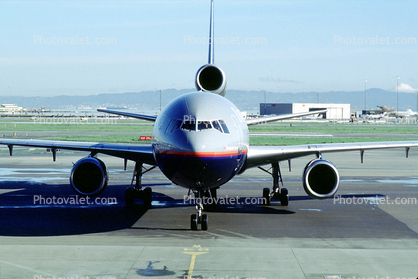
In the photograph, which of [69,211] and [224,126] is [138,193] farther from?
[224,126]

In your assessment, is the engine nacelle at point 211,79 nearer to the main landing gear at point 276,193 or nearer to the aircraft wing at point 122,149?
the main landing gear at point 276,193

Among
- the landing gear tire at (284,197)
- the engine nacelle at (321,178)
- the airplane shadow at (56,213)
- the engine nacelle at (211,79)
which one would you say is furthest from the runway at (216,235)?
the engine nacelle at (211,79)

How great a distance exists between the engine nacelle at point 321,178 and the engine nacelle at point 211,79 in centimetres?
542

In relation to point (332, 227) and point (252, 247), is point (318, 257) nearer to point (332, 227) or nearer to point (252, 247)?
point (252, 247)

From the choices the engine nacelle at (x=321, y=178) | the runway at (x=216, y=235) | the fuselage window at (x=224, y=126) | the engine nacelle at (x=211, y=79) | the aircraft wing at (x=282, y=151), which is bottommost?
the runway at (x=216, y=235)

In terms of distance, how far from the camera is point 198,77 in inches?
779

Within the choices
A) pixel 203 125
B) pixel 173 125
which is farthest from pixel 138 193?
pixel 203 125

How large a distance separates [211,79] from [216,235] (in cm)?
830

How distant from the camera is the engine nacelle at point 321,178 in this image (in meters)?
16.4

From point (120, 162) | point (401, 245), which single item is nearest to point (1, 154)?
point (120, 162)

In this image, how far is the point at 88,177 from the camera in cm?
1627

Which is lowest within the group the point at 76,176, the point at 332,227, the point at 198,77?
the point at 332,227

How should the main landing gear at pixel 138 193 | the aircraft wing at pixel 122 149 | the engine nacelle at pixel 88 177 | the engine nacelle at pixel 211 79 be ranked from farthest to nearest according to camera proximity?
the engine nacelle at pixel 211 79, the main landing gear at pixel 138 193, the aircraft wing at pixel 122 149, the engine nacelle at pixel 88 177

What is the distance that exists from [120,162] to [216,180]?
22069 millimetres
